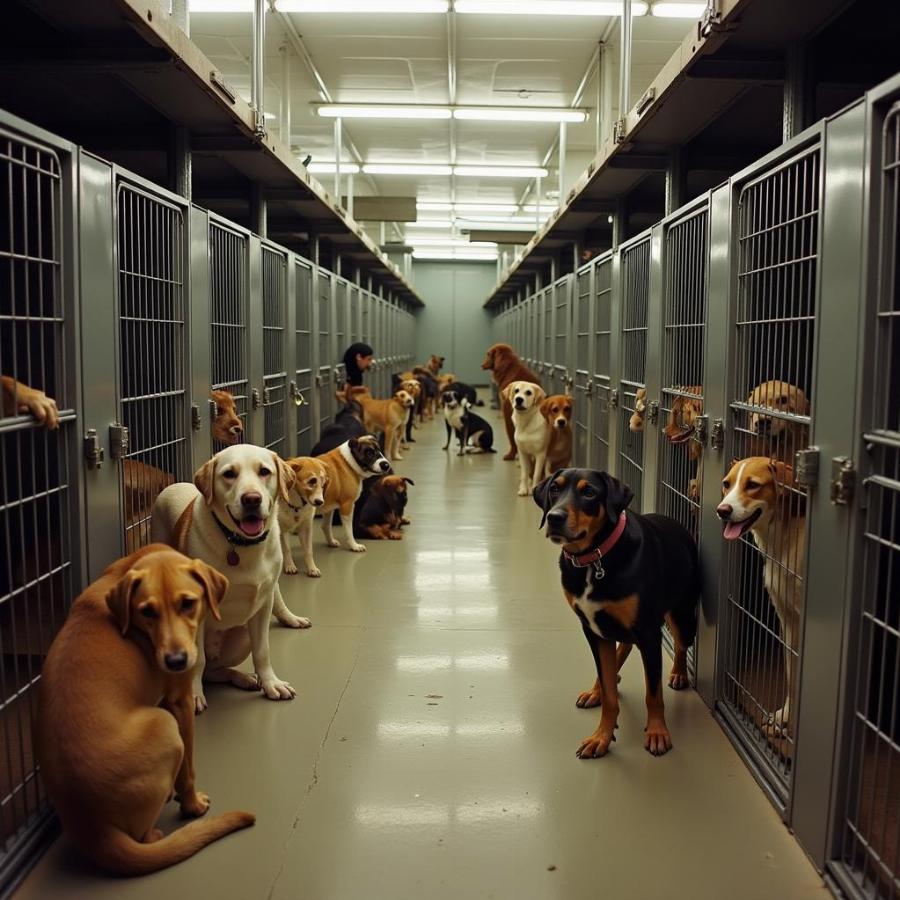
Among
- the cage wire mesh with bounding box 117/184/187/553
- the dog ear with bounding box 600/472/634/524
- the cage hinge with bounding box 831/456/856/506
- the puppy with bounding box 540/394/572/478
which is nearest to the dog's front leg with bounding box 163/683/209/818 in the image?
the cage wire mesh with bounding box 117/184/187/553

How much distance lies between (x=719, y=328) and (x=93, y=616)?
233 centimetres

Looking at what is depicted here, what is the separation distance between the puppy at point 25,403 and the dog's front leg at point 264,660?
47.1 inches

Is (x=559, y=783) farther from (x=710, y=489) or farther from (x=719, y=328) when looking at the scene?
(x=719, y=328)

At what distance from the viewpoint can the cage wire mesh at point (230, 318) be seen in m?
4.99

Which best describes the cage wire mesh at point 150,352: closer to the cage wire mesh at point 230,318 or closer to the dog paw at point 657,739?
the cage wire mesh at point 230,318

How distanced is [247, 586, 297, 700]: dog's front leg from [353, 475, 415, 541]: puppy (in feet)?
9.71

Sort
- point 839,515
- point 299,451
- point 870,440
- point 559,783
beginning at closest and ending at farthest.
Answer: point 870,440 → point 839,515 → point 559,783 → point 299,451

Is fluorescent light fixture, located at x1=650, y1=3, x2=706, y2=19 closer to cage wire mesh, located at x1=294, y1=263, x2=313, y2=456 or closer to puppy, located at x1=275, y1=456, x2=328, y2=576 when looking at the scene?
cage wire mesh, located at x1=294, y1=263, x2=313, y2=456

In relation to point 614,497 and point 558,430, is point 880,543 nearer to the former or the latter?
point 614,497

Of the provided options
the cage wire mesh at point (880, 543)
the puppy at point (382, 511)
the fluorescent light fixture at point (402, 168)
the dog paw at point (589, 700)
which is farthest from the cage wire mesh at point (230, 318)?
the fluorescent light fixture at point (402, 168)

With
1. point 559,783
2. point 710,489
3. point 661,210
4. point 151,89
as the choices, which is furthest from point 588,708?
point 661,210

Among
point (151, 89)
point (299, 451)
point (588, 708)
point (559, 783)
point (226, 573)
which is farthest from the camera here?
point (299, 451)

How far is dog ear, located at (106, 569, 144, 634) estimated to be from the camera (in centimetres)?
239

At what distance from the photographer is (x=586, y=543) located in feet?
9.80
